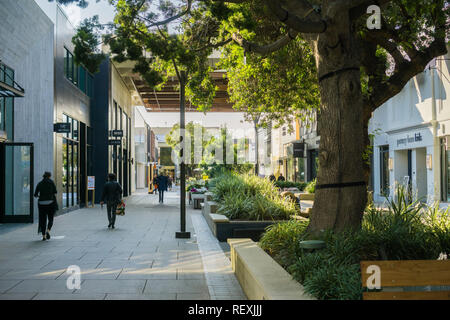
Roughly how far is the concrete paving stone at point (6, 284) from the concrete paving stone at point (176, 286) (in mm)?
1938

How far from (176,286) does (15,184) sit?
11227mm

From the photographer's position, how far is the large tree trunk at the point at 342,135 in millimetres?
6676

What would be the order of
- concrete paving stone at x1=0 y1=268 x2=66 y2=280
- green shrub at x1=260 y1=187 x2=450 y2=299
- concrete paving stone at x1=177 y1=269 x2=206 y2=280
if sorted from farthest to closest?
concrete paving stone at x1=177 y1=269 x2=206 y2=280, concrete paving stone at x1=0 y1=268 x2=66 y2=280, green shrub at x1=260 y1=187 x2=450 y2=299

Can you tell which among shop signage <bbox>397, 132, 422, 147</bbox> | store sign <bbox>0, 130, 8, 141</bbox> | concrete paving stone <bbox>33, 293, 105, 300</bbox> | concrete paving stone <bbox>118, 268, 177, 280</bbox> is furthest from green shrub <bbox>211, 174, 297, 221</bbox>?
shop signage <bbox>397, 132, 422, 147</bbox>

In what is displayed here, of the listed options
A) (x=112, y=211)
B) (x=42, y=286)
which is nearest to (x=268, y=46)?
(x=42, y=286)

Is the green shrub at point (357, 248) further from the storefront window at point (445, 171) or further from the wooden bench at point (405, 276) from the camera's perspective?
the storefront window at point (445, 171)

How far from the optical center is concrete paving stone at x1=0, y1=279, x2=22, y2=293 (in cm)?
643

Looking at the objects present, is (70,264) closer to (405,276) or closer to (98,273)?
(98,273)

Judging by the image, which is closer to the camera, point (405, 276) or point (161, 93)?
point (405, 276)

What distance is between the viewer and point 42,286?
6.62 meters

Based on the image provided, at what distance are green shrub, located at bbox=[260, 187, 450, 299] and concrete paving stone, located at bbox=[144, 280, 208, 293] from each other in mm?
1236

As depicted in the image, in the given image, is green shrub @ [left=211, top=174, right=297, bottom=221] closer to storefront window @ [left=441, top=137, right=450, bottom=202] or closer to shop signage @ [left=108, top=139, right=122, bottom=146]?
storefront window @ [left=441, top=137, right=450, bottom=202]

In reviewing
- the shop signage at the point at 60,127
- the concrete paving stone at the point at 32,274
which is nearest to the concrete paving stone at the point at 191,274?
the concrete paving stone at the point at 32,274

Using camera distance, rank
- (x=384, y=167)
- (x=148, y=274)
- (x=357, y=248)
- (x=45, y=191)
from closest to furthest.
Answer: (x=357, y=248) < (x=148, y=274) < (x=45, y=191) < (x=384, y=167)
